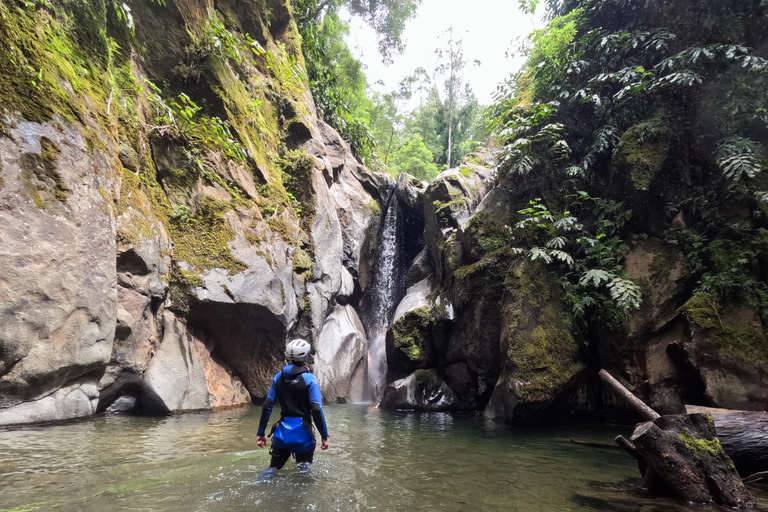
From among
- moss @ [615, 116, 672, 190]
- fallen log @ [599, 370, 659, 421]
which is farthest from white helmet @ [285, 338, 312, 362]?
moss @ [615, 116, 672, 190]

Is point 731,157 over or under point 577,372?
over

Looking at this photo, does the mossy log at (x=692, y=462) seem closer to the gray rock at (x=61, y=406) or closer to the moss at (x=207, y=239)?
the gray rock at (x=61, y=406)

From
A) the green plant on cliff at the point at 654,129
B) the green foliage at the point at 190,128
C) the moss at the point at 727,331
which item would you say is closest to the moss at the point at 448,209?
the green plant on cliff at the point at 654,129

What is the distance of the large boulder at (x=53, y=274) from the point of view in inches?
170

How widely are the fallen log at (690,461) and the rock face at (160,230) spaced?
23.2ft

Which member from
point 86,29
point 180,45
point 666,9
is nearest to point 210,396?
point 86,29

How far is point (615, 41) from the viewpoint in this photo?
347 inches

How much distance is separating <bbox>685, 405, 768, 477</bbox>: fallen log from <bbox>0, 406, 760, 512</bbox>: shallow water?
1010mm

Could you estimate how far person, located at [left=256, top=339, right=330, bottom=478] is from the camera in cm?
364

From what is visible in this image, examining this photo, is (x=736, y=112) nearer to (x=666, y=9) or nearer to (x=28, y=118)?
(x=666, y=9)

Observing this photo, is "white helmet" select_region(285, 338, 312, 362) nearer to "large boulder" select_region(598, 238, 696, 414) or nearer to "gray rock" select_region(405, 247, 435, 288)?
"large boulder" select_region(598, 238, 696, 414)

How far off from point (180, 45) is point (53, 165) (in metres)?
5.33

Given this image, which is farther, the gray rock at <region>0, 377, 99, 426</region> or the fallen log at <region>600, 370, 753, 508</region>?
the gray rock at <region>0, 377, 99, 426</region>

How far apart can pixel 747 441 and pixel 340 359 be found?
30.9 feet
